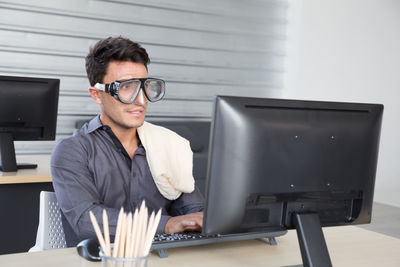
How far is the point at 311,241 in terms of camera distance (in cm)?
153

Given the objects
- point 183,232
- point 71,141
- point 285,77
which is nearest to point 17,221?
point 71,141

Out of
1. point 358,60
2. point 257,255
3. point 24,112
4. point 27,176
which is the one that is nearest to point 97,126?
point 257,255

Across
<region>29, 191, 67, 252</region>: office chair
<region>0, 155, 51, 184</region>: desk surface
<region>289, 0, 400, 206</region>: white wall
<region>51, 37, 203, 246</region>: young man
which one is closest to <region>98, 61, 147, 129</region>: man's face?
<region>51, 37, 203, 246</region>: young man

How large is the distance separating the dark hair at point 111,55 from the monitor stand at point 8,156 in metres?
1.47

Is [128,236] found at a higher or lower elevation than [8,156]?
higher

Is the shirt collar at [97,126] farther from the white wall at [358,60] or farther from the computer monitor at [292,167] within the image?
the white wall at [358,60]

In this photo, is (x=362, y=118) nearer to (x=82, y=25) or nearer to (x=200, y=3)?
(x=82, y=25)

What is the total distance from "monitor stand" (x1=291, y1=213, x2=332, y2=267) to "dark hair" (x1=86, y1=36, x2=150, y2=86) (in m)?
0.85

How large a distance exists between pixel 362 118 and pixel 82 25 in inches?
155

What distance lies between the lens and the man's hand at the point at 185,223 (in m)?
1.81

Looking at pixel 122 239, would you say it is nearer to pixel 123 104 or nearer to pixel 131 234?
pixel 131 234

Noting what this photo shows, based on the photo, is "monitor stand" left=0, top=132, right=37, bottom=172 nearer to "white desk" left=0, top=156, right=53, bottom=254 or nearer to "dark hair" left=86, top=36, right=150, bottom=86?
"white desk" left=0, top=156, right=53, bottom=254

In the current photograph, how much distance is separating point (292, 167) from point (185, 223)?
1.50 ft

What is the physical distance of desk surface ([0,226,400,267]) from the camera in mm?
1578
